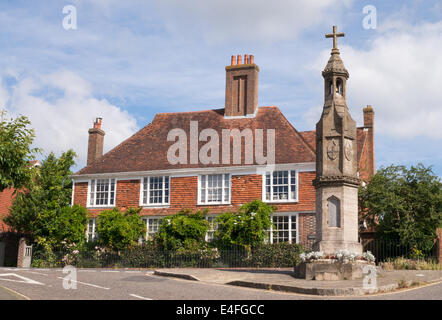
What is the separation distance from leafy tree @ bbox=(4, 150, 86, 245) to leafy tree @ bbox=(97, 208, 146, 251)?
1.82m

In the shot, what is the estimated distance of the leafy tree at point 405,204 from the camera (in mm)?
24828

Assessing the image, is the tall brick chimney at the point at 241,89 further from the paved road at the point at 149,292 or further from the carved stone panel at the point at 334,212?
the paved road at the point at 149,292

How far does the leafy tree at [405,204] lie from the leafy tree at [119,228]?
12.6 metres

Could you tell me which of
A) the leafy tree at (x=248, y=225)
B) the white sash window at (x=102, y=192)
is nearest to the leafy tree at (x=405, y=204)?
the leafy tree at (x=248, y=225)

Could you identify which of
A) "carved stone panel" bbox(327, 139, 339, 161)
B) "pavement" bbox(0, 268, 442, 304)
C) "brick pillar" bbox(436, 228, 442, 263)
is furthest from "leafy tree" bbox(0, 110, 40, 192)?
"brick pillar" bbox(436, 228, 442, 263)

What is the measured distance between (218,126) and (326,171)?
49.9ft

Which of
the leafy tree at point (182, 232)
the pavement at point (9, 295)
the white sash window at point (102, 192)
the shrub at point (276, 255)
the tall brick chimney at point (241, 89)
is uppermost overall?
the tall brick chimney at point (241, 89)

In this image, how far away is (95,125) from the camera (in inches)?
1396

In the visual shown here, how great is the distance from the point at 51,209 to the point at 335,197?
20362mm

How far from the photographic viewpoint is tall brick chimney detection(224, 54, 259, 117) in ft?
104

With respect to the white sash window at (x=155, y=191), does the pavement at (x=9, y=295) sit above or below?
below

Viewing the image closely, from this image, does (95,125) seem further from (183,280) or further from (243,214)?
(183,280)
